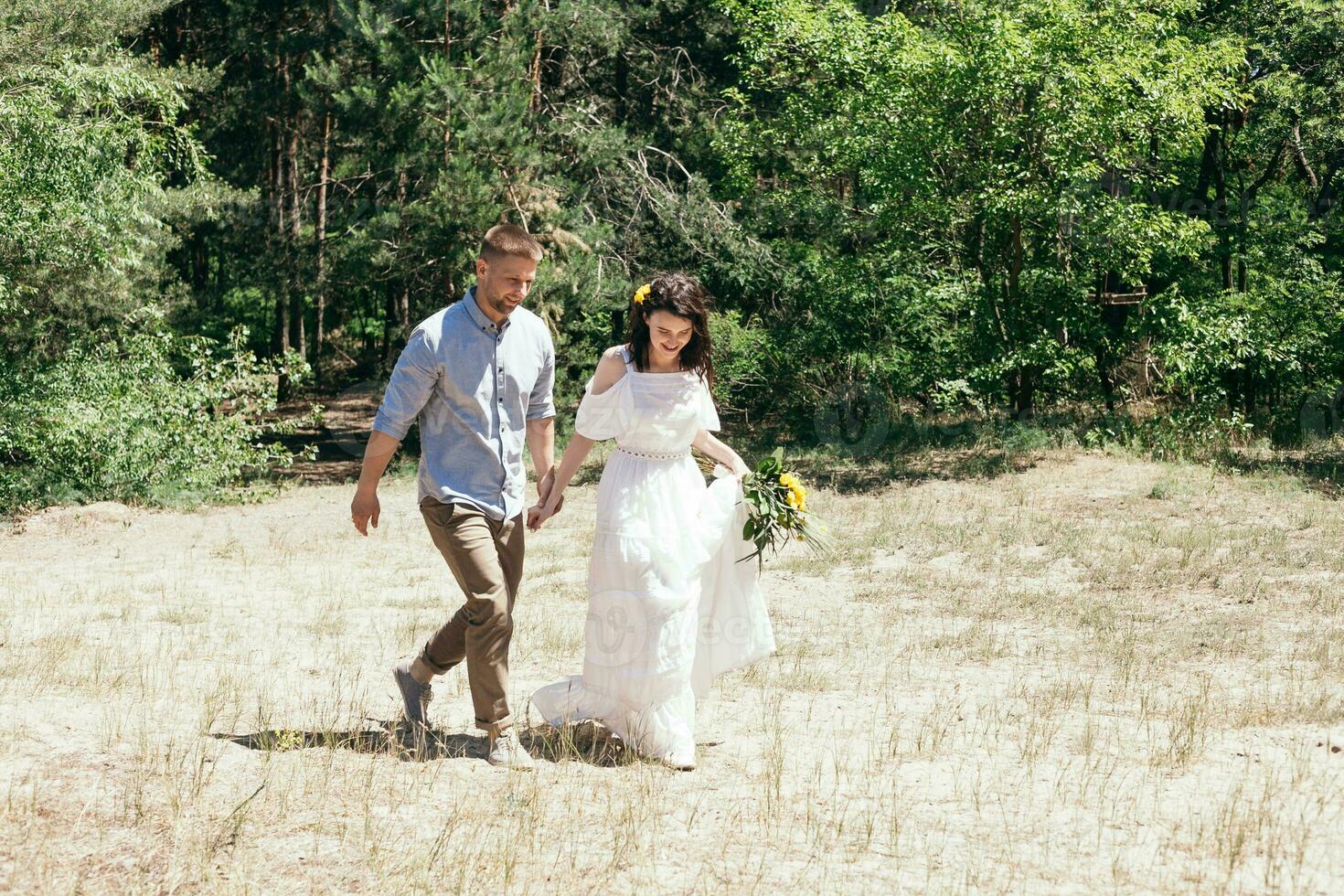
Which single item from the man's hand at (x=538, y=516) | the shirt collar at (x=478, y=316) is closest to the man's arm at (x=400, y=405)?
the shirt collar at (x=478, y=316)

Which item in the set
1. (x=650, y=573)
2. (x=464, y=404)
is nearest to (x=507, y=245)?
(x=464, y=404)

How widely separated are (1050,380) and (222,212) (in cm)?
1422

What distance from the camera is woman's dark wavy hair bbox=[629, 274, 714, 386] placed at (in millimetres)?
5613

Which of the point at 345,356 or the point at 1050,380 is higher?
the point at 1050,380

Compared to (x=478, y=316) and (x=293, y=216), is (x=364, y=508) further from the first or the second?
(x=293, y=216)

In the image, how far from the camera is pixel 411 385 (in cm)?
524

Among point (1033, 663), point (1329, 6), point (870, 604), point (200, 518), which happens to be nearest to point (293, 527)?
point (200, 518)

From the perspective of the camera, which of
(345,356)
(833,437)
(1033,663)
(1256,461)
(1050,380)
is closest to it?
(1033,663)

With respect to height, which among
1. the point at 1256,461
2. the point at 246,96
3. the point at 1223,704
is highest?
the point at 246,96

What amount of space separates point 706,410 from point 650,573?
2.69 feet

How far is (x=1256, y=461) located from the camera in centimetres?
1698

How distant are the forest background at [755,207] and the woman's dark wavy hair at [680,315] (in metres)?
11.2

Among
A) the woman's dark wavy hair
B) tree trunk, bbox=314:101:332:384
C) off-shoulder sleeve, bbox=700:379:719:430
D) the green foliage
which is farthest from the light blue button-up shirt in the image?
tree trunk, bbox=314:101:332:384

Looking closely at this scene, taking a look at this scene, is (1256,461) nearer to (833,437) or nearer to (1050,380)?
(1050,380)
